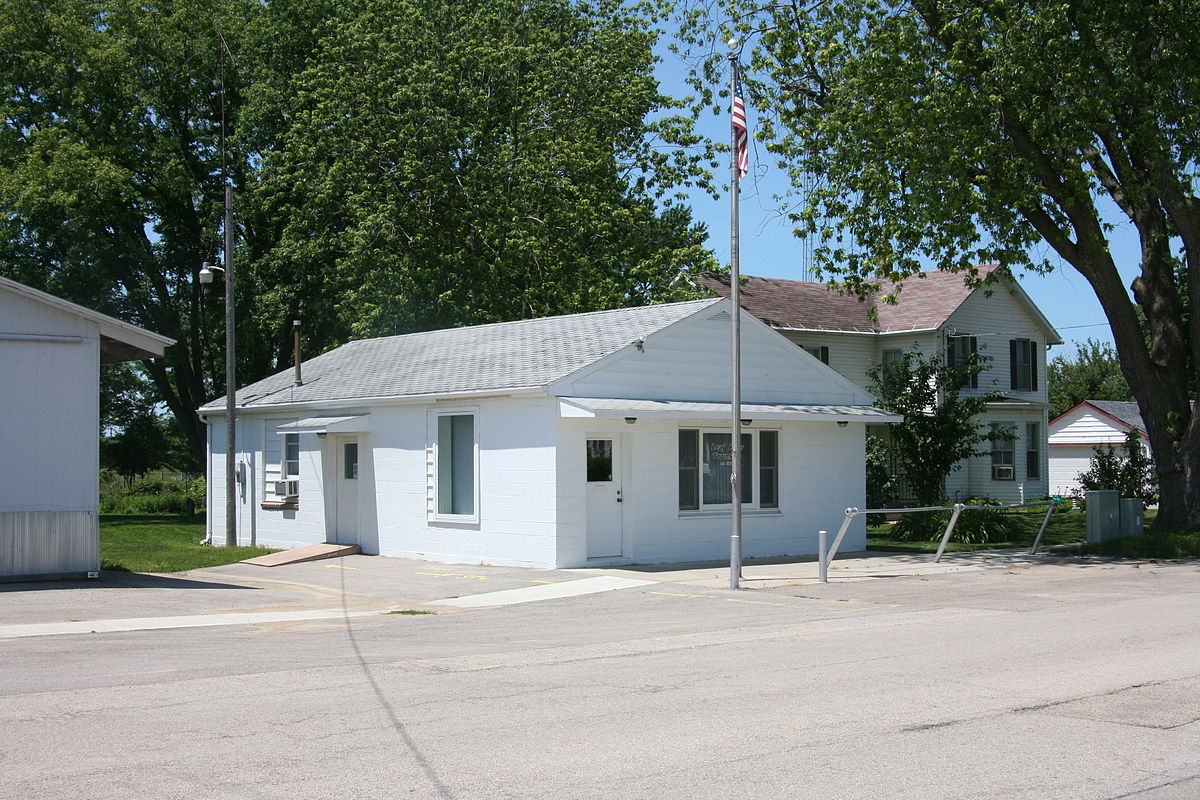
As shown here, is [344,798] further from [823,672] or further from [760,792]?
[823,672]

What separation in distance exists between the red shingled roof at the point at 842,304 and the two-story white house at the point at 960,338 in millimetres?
40

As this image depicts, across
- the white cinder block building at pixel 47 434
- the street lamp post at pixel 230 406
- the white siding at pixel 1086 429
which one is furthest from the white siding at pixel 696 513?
the white siding at pixel 1086 429

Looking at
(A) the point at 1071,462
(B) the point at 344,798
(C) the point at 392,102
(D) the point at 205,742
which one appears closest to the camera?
(B) the point at 344,798

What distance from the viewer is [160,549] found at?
25.4 m

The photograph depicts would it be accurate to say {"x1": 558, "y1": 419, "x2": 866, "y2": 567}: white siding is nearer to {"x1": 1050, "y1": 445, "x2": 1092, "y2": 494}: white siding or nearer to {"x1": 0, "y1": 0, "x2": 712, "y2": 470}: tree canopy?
{"x1": 0, "y1": 0, "x2": 712, "y2": 470}: tree canopy

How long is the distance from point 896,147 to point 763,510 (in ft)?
22.5

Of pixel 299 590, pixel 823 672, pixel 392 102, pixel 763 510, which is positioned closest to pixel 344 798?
Result: pixel 823 672

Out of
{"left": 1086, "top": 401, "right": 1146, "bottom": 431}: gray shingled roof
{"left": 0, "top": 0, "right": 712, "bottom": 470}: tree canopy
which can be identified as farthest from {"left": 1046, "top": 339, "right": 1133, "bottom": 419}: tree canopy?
{"left": 0, "top": 0, "right": 712, "bottom": 470}: tree canopy

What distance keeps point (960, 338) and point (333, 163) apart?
20657 millimetres

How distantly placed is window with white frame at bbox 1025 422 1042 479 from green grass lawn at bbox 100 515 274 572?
2656cm

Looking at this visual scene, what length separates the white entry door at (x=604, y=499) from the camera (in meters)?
19.5

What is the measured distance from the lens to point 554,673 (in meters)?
9.92

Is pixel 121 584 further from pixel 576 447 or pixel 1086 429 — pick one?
pixel 1086 429

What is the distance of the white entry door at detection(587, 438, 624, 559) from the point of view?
19.5 metres
